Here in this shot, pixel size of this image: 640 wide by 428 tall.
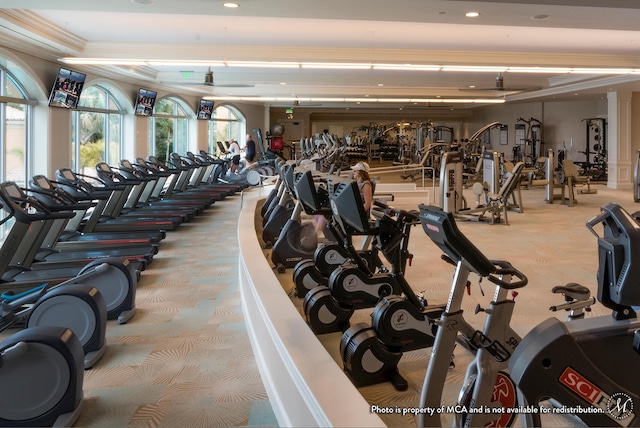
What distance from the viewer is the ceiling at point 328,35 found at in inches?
212

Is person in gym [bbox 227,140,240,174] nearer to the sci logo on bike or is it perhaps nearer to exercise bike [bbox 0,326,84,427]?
exercise bike [bbox 0,326,84,427]

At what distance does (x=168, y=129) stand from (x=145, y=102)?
265 centimetres

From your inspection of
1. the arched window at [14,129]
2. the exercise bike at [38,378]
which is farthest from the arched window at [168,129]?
the exercise bike at [38,378]

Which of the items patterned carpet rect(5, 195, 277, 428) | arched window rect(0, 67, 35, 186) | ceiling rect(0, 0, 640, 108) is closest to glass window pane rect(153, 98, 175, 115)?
ceiling rect(0, 0, 640, 108)

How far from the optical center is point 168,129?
14.7m

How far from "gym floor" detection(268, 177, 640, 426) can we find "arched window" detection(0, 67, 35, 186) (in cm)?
527

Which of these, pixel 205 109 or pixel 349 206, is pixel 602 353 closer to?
pixel 349 206

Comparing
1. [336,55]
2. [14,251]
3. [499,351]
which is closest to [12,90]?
[14,251]

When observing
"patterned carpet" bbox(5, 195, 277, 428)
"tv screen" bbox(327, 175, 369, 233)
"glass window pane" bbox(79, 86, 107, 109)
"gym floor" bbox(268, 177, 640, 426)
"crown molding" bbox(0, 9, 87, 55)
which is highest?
"crown molding" bbox(0, 9, 87, 55)

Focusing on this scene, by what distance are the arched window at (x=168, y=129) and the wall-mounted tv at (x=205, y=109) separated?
1.55 ft

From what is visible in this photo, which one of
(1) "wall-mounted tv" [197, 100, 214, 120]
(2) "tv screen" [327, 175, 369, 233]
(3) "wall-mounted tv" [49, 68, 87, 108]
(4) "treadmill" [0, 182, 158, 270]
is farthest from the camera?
(1) "wall-mounted tv" [197, 100, 214, 120]

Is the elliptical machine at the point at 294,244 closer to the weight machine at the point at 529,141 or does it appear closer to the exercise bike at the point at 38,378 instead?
the exercise bike at the point at 38,378

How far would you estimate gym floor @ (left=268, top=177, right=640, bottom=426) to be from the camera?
2826mm

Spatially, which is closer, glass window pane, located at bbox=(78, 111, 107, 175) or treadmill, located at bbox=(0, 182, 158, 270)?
treadmill, located at bbox=(0, 182, 158, 270)
